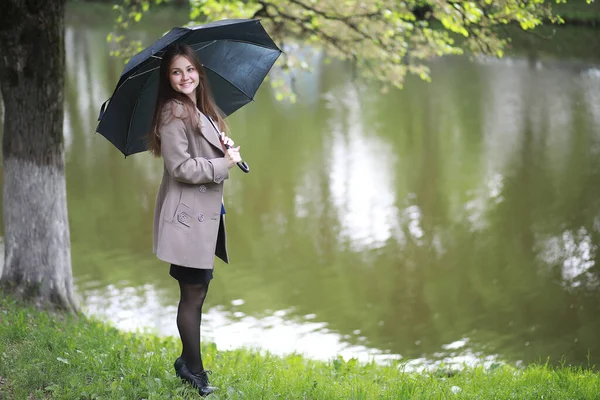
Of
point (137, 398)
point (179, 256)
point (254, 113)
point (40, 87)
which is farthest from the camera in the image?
point (254, 113)

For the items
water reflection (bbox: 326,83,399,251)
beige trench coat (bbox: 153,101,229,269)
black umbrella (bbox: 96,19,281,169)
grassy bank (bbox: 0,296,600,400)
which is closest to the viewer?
beige trench coat (bbox: 153,101,229,269)

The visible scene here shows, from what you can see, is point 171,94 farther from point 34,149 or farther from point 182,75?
point 34,149

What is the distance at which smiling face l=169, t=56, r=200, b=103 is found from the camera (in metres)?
3.42

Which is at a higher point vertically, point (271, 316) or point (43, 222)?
point (43, 222)

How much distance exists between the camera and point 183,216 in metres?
3.37

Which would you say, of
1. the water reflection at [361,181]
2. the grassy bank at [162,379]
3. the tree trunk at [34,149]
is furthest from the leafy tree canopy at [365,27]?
the grassy bank at [162,379]

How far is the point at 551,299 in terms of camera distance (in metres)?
9.37

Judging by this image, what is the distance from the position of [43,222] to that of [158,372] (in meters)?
2.41

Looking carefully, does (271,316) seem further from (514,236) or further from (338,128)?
(338,128)

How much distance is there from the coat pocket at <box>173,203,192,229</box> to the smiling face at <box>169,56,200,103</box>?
1.86 feet

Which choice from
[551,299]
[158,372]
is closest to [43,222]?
[158,372]

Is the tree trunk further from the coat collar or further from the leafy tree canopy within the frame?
the coat collar

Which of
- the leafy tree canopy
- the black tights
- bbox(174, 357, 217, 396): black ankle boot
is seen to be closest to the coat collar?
the black tights

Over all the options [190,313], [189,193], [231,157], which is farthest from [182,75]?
[190,313]
